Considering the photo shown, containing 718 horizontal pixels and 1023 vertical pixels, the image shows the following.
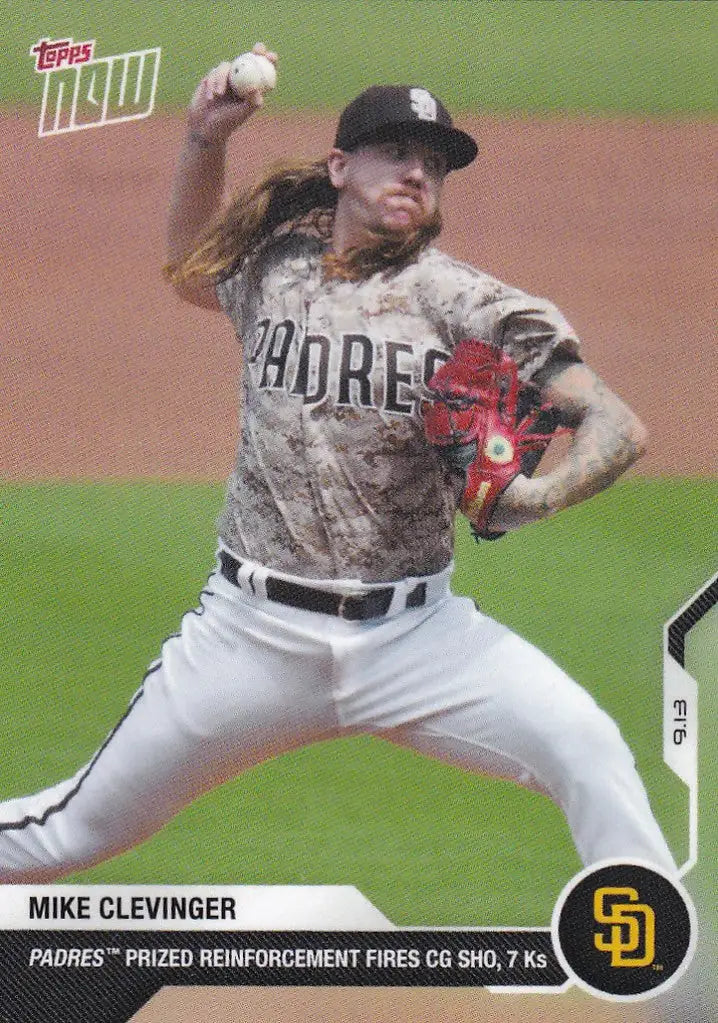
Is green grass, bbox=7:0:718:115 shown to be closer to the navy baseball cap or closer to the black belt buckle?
the navy baseball cap

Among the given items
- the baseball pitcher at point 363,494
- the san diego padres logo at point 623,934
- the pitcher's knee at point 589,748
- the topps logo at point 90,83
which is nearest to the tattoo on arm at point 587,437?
the baseball pitcher at point 363,494

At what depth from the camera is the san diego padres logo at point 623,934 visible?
2682 millimetres

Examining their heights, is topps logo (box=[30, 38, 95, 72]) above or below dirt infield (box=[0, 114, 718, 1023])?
above

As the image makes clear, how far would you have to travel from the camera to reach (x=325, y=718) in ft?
8.71

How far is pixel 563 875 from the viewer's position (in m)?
2.71

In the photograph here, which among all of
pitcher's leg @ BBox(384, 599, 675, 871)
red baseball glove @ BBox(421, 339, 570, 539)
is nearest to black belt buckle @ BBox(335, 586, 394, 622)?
pitcher's leg @ BBox(384, 599, 675, 871)

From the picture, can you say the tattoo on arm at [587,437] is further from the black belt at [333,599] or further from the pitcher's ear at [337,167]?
the pitcher's ear at [337,167]

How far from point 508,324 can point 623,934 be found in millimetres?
1260

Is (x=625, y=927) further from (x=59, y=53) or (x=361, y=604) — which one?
(x=59, y=53)

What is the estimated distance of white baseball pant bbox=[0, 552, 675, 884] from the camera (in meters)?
2.59

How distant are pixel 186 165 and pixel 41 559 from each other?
2.82ft

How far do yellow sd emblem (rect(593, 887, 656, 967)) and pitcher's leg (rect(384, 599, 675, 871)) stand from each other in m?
0.09

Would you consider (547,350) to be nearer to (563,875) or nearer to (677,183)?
(677,183)

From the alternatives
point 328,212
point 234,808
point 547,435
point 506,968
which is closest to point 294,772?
point 234,808
